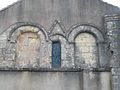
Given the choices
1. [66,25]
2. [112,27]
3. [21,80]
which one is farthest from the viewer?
[66,25]

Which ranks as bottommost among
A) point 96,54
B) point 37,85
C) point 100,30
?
point 37,85

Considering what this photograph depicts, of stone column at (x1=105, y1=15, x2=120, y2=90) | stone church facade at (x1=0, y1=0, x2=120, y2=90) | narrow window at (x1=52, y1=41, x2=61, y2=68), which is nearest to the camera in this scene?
stone column at (x1=105, y1=15, x2=120, y2=90)

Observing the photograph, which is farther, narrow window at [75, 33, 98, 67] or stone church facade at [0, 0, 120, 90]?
narrow window at [75, 33, 98, 67]

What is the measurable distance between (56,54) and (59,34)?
88 cm

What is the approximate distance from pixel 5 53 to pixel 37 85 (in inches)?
133

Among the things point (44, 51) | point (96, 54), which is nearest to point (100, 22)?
point (96, 54)

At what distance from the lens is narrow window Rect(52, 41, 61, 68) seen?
13.2 meters

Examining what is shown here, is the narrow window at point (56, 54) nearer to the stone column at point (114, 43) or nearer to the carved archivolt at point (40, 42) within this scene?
the carved archivolt at point (40, 42)

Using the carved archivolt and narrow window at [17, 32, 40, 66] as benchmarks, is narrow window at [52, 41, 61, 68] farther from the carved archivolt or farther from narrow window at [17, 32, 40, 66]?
narrow window at [17, 32, 40, 66]

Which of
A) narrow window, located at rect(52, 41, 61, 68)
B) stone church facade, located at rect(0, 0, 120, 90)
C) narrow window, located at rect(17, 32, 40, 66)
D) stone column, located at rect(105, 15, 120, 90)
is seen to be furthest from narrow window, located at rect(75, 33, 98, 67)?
narrow window, located at rect(17, 32, 40, 66)

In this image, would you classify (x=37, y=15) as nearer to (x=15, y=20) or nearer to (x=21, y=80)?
(x=15, y=20)

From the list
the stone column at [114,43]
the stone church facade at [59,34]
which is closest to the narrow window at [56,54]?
the stone church facade at [59,34]

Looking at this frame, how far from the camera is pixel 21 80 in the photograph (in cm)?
1026

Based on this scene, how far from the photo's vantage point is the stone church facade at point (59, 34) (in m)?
13.0
